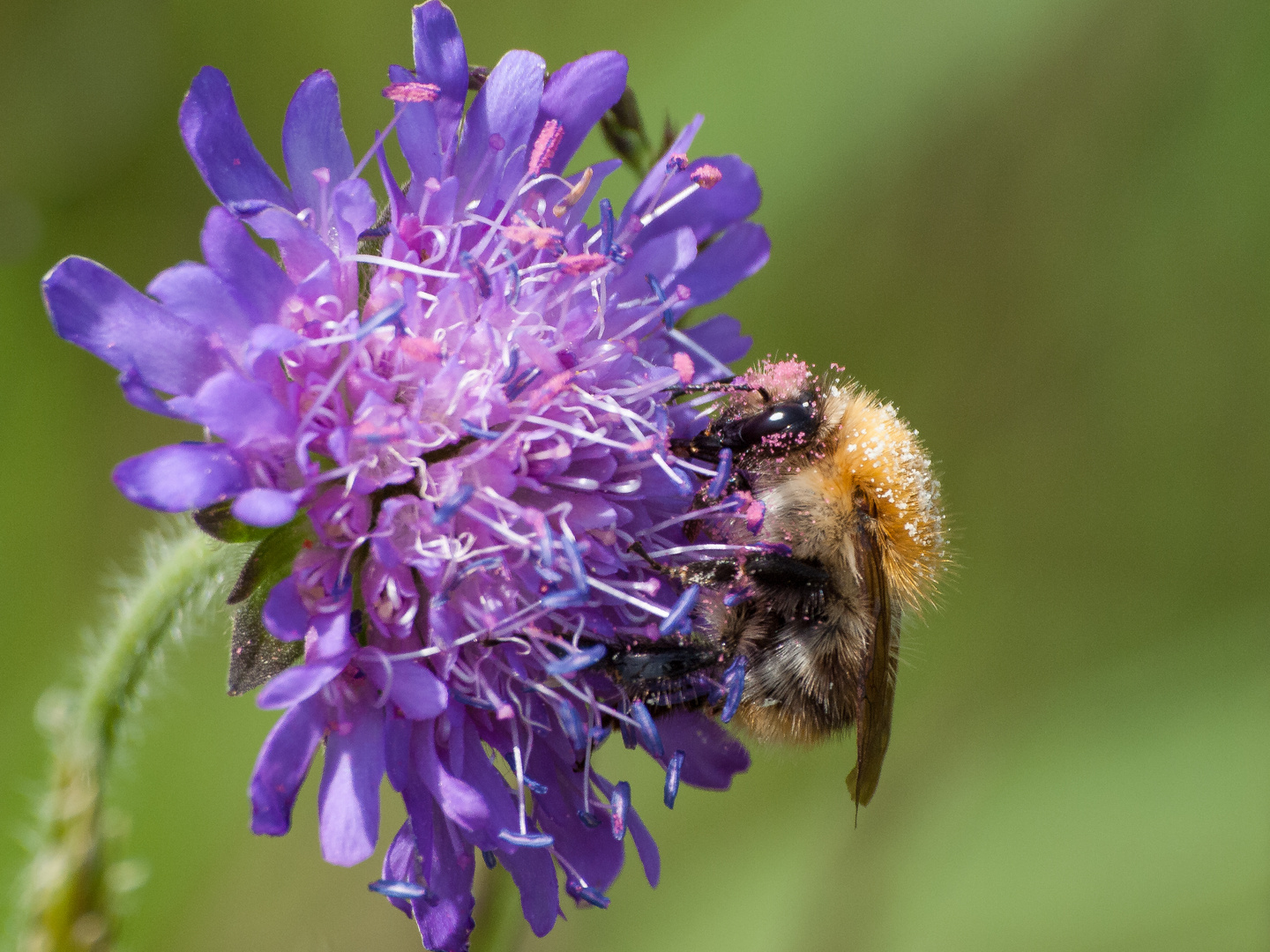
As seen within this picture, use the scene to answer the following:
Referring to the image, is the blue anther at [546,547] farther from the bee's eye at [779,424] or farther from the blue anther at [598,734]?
the bee's eye at [779,424]

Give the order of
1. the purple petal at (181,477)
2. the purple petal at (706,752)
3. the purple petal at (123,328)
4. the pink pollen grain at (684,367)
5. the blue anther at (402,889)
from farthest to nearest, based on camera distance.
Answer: the purple petal at (706,752) < the pink pollen grain at (684,367) < the blue anther at (402,889) < the purple petal at (123,328) < the purple petal at (181,477)

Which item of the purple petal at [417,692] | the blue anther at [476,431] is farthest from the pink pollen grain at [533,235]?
the purple petal at [417,692]

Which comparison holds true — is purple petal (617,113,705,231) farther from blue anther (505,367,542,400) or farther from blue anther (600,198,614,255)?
blue anther (505,367,542,400)

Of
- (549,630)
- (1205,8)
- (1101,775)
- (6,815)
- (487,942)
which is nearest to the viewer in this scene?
(549,630)

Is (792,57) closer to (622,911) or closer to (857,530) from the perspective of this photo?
(857,530)

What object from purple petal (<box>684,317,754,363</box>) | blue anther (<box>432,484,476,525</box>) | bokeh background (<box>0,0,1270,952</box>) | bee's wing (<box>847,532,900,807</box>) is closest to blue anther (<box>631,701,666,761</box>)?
bee's wing (<box>847,532,900,807</box>)

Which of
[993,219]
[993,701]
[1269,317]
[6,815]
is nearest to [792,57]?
[993,219]
